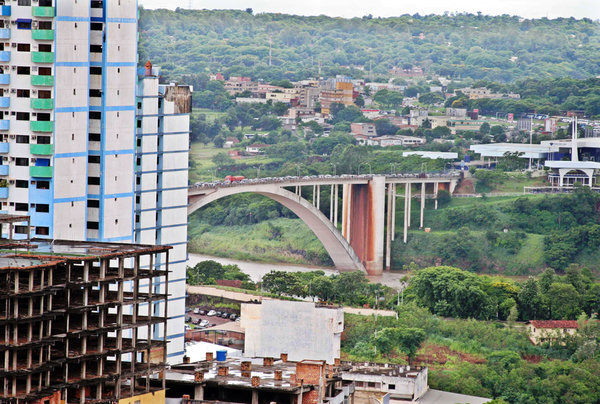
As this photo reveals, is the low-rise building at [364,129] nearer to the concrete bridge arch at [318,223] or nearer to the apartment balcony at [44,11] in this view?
the concrete bridge arch at [318,223]

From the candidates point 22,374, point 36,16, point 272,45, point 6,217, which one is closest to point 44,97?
point 36,16

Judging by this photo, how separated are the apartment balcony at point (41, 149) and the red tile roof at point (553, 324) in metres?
25.9

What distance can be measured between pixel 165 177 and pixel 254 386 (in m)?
13.6

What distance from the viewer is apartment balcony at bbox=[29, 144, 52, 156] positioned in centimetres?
3509

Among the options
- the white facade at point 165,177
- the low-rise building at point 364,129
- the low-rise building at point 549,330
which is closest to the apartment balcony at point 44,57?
the white facade at point 165,177

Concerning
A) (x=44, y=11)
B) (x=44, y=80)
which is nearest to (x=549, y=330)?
(x=44, y=80)

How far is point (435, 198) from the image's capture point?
270 feet

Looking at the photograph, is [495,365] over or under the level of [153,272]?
A: under

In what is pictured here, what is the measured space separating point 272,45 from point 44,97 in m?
129

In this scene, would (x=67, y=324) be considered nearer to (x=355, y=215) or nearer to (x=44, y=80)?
(x=44, y=80)

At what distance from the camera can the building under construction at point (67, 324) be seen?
2302 centimetres

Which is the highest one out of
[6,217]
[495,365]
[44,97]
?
[44,97]

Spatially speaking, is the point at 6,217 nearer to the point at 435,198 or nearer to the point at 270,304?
the point at 270,304

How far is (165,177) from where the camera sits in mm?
40688
